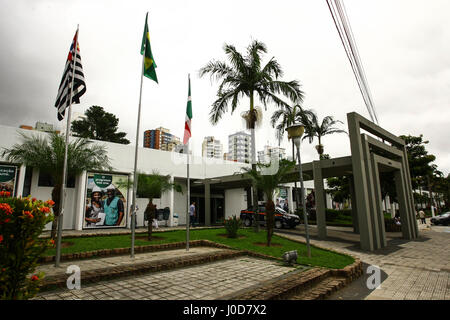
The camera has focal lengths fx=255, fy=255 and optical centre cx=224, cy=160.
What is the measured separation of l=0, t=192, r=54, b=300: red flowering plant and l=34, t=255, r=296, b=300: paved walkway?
1478 millimetres

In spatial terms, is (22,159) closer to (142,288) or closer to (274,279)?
(142,288)

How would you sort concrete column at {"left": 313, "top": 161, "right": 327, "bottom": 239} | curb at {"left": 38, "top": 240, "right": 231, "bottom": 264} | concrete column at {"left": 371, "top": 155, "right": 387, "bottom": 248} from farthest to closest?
concrete column at {"left": 313, "top": 161, "right": 327, "bottom": 239} < concrete column at {"left": 371, "top": 155, "right": 387, "bottom": 248} < curb at {"left": 38, "top": 240, "right": 231, "bottom": 264}

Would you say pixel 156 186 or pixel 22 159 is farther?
pixel 156 186

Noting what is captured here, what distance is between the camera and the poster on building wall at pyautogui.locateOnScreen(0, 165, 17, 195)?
14.0m

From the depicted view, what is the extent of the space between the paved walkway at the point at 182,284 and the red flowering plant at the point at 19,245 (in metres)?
1.48

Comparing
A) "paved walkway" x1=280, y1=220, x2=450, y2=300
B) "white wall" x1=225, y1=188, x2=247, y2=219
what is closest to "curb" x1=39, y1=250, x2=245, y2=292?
"paved walkway" x1=280, y1=220, x2=450, y2=300

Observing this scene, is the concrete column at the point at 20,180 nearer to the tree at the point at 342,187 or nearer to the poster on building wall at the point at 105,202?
the poster on building wall at the point at 105,202

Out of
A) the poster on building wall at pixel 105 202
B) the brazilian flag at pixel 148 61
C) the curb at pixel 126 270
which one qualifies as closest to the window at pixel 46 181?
the poster on building wall at pixel 105 202

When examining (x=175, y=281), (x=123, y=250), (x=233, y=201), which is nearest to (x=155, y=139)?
(x=233, y=201)

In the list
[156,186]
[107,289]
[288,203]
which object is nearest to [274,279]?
[107,289]

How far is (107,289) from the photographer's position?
4629mm

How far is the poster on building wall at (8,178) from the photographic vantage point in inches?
551

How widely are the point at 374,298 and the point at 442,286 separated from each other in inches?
90.1

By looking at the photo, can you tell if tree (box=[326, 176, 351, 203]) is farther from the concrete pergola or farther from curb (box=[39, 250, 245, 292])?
curb (box=[39, 250, 245, 292])
